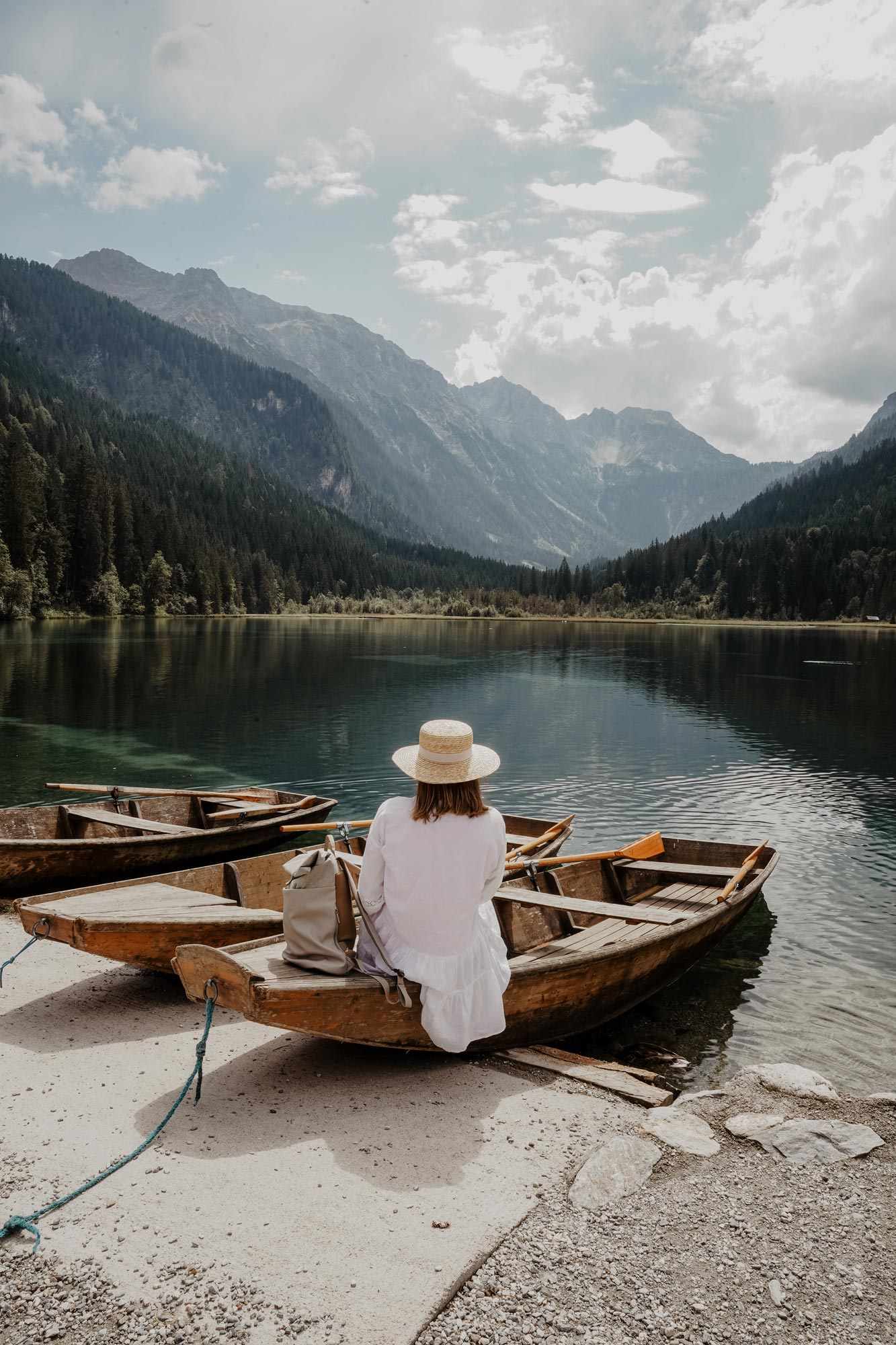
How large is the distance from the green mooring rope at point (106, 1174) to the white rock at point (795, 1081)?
5.49 m

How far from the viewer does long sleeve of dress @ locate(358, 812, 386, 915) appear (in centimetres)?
667

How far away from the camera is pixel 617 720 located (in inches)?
1586

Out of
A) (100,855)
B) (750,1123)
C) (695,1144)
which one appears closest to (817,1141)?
(750,1123)

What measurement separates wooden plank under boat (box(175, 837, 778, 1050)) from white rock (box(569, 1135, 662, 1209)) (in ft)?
5.85

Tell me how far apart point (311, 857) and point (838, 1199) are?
182 inches

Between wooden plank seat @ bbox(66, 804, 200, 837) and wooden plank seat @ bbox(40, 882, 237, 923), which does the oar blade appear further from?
wooden plank seat @ bbox(66, 804, 200, 837)

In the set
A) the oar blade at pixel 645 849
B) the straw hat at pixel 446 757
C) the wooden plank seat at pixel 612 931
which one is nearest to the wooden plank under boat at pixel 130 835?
the oar blade at pixel 645 849

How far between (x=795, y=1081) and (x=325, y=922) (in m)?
5.03

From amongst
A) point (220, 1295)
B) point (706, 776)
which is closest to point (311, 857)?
point (220, 1295)

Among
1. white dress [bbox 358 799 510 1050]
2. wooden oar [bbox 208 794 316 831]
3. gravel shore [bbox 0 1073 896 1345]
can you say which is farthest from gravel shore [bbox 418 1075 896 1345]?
wooden oar [bbox 208 794 316 831]

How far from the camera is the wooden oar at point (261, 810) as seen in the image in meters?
16.9

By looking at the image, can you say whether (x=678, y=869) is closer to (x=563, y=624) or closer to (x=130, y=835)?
(x=130, y=835)

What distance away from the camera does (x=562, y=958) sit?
8.34 metres

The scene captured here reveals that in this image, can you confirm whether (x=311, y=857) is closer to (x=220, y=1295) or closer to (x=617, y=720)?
(x=220, y=1295)
